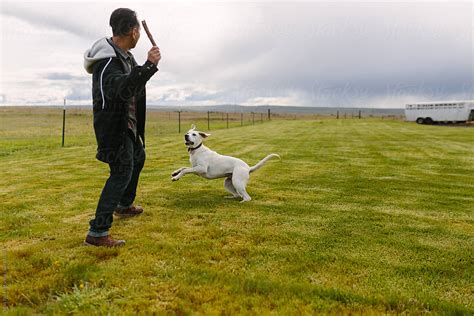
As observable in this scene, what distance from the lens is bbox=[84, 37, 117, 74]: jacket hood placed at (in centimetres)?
397

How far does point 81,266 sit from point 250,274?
164 cm

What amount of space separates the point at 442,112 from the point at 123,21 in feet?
176

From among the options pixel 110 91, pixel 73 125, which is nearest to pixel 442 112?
pixel 73 125

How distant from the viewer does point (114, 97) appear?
3.92 meters

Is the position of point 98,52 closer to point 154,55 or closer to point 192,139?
point 154,55

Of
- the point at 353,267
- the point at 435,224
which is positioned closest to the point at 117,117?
the point at 353,267

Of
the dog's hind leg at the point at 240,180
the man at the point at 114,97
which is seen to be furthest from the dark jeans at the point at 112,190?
the dog's hind leg at the point at 240,180

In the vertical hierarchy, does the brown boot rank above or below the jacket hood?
below

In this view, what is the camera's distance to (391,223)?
5.27m

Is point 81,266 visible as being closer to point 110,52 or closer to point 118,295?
point 118,295

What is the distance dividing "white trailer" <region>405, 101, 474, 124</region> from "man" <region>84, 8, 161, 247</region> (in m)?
53.1

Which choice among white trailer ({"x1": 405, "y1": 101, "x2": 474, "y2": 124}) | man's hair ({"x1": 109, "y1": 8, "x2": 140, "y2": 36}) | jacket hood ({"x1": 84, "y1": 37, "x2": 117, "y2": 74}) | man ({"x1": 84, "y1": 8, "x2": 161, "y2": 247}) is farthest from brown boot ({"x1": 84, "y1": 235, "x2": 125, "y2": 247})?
white trailer ({"x1": 405, "y1": 101, "x2": 474, "y2": 124})

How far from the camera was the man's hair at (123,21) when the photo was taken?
403 cm

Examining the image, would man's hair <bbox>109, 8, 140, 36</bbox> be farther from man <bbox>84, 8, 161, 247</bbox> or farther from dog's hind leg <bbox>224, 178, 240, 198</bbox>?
dog's hind leg <bbox>224, 178, 240, 198</bbox>
